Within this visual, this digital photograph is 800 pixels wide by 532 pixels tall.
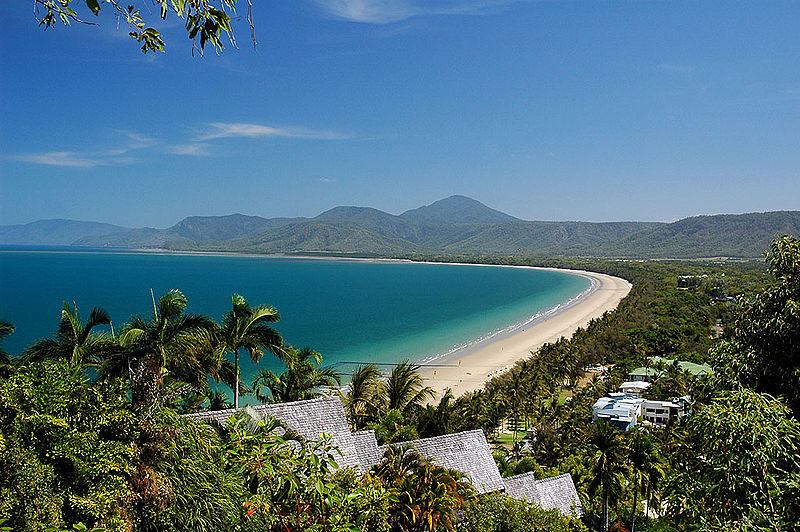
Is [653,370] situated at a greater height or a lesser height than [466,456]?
lesser

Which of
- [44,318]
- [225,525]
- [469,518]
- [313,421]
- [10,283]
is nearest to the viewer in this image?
[225,525]

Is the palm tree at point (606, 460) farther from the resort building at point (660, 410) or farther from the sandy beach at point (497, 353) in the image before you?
the sandy beach at point (497, 353)

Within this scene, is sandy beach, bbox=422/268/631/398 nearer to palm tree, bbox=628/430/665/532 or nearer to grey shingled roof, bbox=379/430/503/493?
palm tree, bbox=628/430/665/532

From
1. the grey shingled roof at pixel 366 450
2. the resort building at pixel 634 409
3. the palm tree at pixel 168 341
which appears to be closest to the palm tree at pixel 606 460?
the grey shingled roof at pixel 366 450

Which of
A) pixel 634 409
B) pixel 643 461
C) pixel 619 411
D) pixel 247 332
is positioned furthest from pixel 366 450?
pixel 634 409

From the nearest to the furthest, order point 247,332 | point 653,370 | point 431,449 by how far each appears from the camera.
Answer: point 431,449 → point 247,332 → point 653,370

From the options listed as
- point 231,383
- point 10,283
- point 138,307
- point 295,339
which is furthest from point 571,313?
point 10,283

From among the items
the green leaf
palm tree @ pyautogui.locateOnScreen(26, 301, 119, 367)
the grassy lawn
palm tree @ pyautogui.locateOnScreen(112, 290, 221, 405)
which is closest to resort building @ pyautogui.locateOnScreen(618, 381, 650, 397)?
the grassy lawn

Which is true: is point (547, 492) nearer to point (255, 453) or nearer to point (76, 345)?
point (76, 345)

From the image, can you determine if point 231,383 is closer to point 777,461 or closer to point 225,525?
point 225,525
